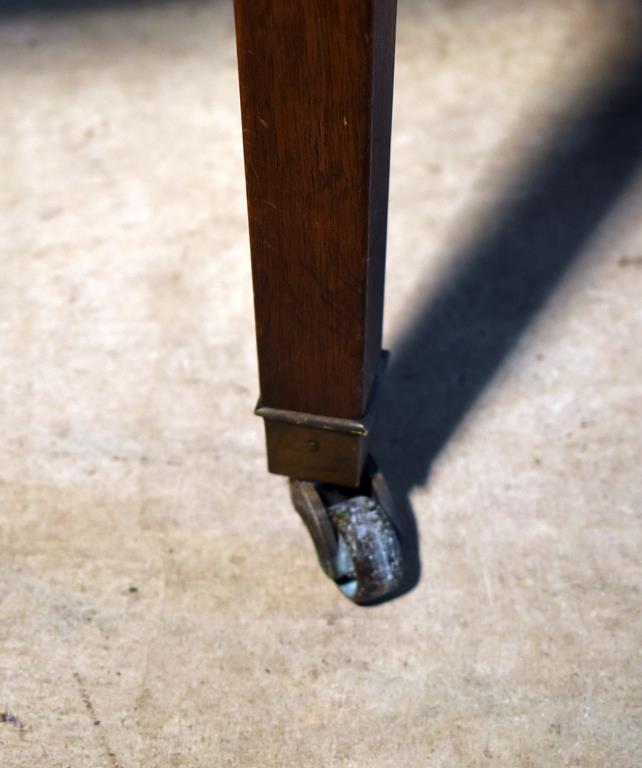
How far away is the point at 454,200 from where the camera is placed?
275 cm

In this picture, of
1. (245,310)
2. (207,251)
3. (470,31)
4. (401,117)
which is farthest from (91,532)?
(470,31)

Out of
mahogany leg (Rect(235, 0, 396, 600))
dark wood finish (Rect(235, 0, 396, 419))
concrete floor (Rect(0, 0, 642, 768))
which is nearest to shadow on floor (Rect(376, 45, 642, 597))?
concrete floor (Rect(0, 0, 642, 768))

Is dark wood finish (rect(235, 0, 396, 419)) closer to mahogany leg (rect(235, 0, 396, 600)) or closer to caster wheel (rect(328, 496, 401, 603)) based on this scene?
mahogany leg (rect(235, 0, 396, 600))

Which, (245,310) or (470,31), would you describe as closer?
(245,310)

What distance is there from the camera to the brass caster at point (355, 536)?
5.92 ft

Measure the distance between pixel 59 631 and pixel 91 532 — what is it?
0.22 m

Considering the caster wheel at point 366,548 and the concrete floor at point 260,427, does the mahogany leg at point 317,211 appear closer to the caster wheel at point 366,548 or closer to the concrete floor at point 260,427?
the caster wheel at point 366,548

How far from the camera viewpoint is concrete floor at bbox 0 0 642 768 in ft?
5.77

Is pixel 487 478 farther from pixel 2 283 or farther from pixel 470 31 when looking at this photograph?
pixel 470 31

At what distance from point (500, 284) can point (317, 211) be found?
1.19 meters

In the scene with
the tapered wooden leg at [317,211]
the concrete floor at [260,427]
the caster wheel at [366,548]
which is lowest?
the concrete floor at [260,427]

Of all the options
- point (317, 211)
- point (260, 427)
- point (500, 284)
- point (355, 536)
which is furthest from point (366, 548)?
point (500, 284)

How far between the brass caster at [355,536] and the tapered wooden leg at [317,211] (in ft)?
0.21

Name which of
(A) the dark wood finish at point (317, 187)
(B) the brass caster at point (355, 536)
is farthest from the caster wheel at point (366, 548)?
(A) the dark wood finish at point (317, 187)
